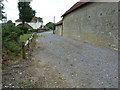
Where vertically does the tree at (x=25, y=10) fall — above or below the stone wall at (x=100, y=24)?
above

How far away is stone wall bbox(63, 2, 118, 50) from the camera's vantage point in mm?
9441

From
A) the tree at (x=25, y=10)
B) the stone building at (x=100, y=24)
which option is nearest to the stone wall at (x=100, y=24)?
the stone building at (x=100, y=24)

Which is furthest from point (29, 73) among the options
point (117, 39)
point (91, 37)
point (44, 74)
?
point (91, 37)

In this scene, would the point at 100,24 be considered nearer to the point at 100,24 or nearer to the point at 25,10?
the point at 100,24

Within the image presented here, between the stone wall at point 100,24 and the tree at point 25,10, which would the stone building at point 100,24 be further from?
the tree at point 25,10

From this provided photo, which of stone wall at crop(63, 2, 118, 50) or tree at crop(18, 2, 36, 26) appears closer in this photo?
stone wall at crop(63, 2, 118, 50)

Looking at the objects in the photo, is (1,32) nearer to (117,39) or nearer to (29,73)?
(29,73)

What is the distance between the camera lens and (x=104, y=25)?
10.6 metres

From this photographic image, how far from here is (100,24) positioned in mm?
11227

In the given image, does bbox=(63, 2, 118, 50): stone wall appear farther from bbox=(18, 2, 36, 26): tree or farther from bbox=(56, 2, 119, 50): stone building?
bbox=(18, 2, 36, 26): tree

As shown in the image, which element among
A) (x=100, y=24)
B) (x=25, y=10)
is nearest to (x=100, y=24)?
(x=100, y=24)

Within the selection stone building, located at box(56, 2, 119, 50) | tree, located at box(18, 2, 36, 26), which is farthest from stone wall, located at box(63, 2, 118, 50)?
tree, located at box(18, 2, 36, 26)

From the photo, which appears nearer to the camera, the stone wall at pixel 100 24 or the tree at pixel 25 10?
the stone wall at pixel 100 24

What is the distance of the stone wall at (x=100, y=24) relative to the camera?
9.44 metres
